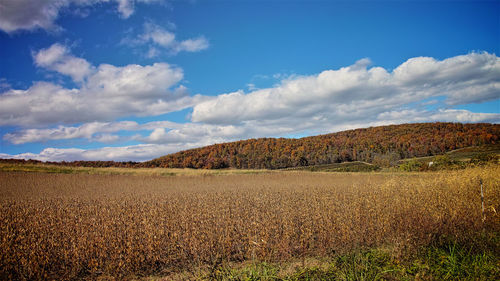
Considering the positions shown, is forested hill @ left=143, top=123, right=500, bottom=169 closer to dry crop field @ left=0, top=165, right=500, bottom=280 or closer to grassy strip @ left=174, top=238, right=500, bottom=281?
dry crop field @ left=0, top=165, right=500, bottom=280

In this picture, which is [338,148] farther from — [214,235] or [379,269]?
[379,269]

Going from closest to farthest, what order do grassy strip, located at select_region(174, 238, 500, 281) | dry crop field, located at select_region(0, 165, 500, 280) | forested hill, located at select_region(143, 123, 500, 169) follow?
grassy strip, located at select_region(174, 238, 500, 281)
dry crop field, located at select_region(0, 165, 500, 280)
forested hill, located at select_region(143, 123, 500, 169)

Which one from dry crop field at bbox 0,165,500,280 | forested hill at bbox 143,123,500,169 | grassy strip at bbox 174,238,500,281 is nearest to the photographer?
grassy strip at bbox 174,238,500,281

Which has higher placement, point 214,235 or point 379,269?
point 214,235

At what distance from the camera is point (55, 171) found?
98.3 feet

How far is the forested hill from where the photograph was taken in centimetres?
6968

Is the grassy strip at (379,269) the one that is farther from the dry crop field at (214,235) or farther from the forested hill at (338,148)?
the forested hill at (338,148)

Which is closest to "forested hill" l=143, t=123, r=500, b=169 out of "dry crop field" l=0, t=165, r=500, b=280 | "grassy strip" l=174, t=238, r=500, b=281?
"dry crop field" l=0, t=165, r=500, b=280

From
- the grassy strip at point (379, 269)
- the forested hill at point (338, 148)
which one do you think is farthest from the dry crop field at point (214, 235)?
the forested hill at point (338, 148)

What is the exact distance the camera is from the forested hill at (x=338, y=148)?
69.7 metres

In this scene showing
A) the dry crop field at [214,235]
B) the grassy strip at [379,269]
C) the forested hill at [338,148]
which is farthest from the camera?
the forested hill at [338,148]

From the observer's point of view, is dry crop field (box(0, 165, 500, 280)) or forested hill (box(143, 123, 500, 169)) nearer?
dry crop field (box(0, 165, 500, 280))

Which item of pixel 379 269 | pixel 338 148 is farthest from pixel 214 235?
pixel 338 148

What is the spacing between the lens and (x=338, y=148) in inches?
3088
